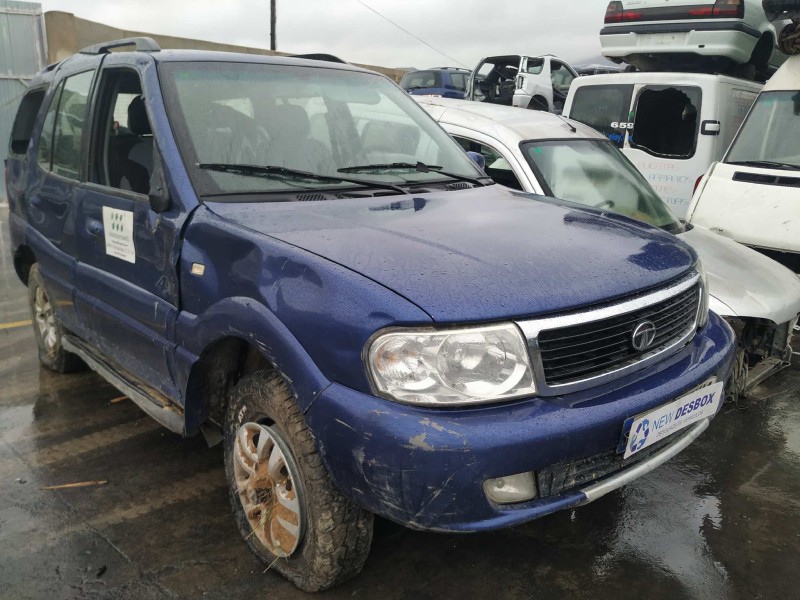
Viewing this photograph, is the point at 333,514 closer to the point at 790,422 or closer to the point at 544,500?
the point at 544,500

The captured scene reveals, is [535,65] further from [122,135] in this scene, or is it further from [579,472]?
[579,472]

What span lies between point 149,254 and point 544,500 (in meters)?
1.83

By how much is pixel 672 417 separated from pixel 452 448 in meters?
0.92

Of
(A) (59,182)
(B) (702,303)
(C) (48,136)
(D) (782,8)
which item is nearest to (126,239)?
(A) (59,182)

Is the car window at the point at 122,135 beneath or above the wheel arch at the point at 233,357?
above

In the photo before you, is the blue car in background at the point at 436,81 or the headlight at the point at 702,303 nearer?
the headlight at the point at 702,303

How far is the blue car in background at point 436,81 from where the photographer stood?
54.9 feet

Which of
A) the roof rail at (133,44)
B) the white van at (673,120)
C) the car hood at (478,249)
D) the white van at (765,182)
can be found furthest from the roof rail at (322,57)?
the white van at (673,120)

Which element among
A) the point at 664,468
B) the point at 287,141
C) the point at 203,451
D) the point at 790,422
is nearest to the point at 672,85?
the point at 790,422

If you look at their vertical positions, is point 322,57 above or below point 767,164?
above

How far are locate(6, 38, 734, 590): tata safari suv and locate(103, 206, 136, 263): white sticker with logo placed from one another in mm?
13

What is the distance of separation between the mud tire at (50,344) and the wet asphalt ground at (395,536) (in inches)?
24.4

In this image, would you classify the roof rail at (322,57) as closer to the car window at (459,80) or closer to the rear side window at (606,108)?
the rear side window at (606,108)

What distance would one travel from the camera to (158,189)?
2746 mm
